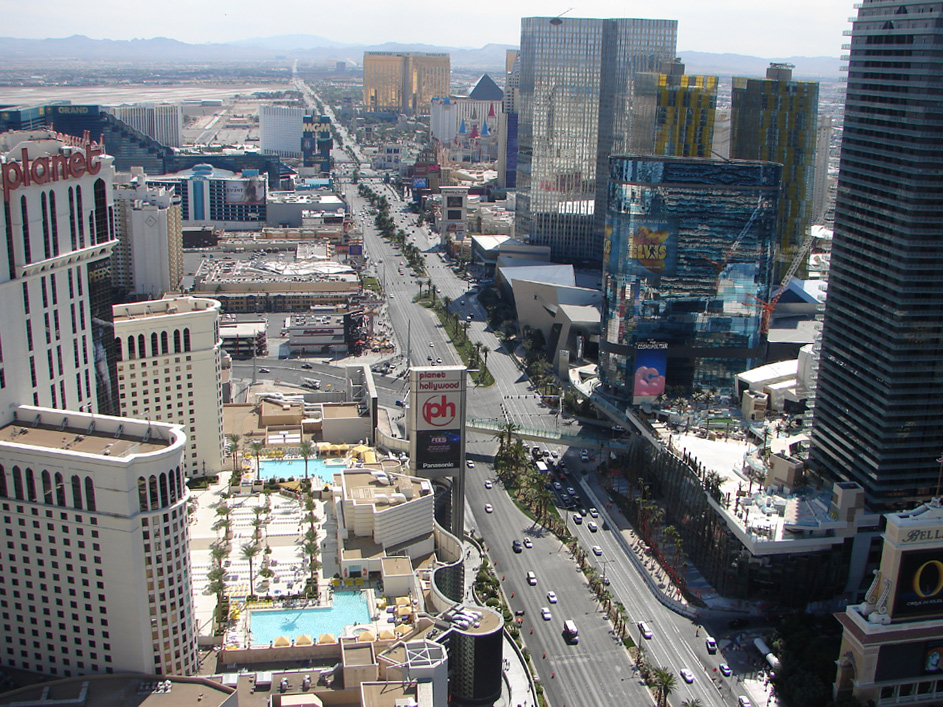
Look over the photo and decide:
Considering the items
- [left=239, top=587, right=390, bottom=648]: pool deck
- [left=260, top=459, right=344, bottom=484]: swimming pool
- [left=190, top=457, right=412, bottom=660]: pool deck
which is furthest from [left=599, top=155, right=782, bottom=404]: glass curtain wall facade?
[left=239, top=587, right=390, bottom=648]: pool deck

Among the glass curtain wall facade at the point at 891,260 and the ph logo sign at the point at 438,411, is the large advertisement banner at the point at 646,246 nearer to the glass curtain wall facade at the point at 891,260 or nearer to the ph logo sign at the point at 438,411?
the glass curtain wall facade at the point at 891,260

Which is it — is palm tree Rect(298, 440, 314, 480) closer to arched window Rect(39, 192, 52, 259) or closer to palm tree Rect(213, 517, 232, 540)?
palm tree Rect(213, 517, 232, 540)

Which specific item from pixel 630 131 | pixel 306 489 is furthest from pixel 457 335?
pixel 306 489

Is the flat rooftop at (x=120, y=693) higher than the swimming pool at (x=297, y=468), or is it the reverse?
the flat rooftop at (x=120, y=693)

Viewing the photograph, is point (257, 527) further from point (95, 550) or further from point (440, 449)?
point (95, 550)

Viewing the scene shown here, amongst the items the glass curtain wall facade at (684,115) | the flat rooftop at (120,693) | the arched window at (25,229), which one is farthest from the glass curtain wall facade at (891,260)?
the glass curtain wall facade at (684,115)

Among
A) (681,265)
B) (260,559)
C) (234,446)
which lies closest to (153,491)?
(260,559)
